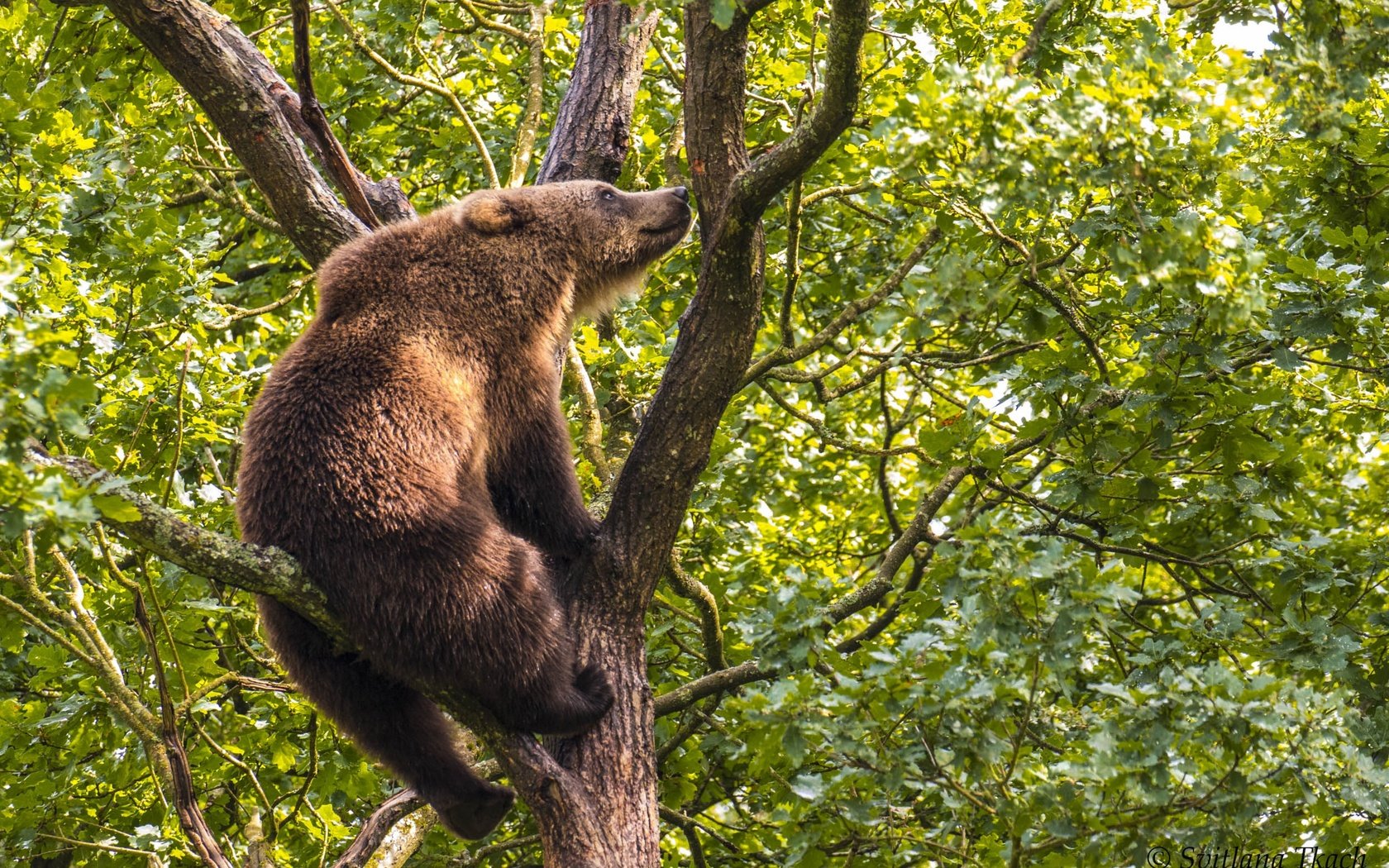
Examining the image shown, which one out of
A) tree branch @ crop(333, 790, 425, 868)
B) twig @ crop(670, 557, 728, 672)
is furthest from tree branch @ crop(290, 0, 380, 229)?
tree branch @ crop(333, 790, 425, 868)

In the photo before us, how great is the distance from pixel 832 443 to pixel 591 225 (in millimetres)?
1693

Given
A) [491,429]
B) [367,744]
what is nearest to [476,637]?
[367,744]

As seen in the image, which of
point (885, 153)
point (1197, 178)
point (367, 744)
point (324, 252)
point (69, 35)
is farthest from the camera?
point (69, 35)

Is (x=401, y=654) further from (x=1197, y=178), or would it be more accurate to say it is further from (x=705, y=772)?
(x=1197, y=178)

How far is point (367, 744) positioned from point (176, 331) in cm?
298

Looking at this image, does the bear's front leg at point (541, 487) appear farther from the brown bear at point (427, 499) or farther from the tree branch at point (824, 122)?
the tree branch at point (824, 122)

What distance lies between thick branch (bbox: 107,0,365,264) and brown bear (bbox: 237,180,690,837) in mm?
411

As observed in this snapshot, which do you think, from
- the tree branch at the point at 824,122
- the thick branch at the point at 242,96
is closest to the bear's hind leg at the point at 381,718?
the thick branch at the point at 242,96

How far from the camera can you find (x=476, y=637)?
14.5 feet

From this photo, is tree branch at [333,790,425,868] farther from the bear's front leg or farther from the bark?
the bark

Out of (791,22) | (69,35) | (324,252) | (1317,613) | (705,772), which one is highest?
(791,22)

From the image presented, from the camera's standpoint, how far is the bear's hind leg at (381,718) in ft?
15.3

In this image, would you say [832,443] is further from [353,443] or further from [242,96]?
[242,96]

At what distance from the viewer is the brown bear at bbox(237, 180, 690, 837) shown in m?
4.37
